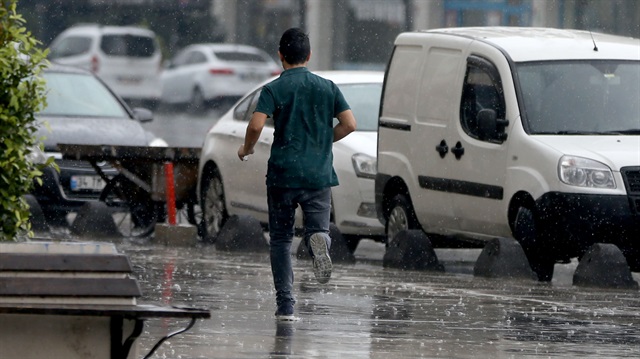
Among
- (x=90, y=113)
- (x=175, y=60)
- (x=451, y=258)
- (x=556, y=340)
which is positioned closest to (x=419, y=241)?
(x=451, y=258)

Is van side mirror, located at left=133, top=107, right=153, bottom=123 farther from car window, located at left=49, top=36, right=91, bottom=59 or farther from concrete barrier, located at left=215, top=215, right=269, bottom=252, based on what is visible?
car window, located at left=49, top=36, right=91, bottom=59

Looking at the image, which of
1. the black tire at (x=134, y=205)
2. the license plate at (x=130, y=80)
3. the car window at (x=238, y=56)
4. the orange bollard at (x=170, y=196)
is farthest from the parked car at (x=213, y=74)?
the orange bollard at (x=170, y=196)

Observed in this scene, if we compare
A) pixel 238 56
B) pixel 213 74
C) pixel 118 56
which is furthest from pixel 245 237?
pixel 118 56

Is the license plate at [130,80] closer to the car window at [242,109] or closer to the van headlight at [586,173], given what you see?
the car window at [242,109]

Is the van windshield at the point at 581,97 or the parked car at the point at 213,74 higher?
the van windshield at the point at 581,97

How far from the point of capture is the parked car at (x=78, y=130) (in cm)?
1838

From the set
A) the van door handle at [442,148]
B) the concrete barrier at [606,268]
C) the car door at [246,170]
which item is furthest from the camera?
the car door at [246,170]

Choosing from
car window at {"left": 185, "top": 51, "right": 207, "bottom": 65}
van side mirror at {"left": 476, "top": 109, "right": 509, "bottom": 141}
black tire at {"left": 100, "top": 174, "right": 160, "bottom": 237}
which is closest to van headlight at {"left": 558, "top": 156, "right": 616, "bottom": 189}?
van side mirror at {"left": 476, "top": 109, "right": 509, "bottom": 141}

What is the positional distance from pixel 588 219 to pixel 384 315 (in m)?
3.08

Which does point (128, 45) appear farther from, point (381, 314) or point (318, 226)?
point (318, 226)

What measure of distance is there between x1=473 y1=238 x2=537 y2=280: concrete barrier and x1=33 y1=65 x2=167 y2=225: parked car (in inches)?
219

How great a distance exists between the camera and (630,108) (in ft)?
46.5

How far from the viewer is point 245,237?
16000 millimetres

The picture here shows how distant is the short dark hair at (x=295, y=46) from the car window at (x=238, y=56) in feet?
123
